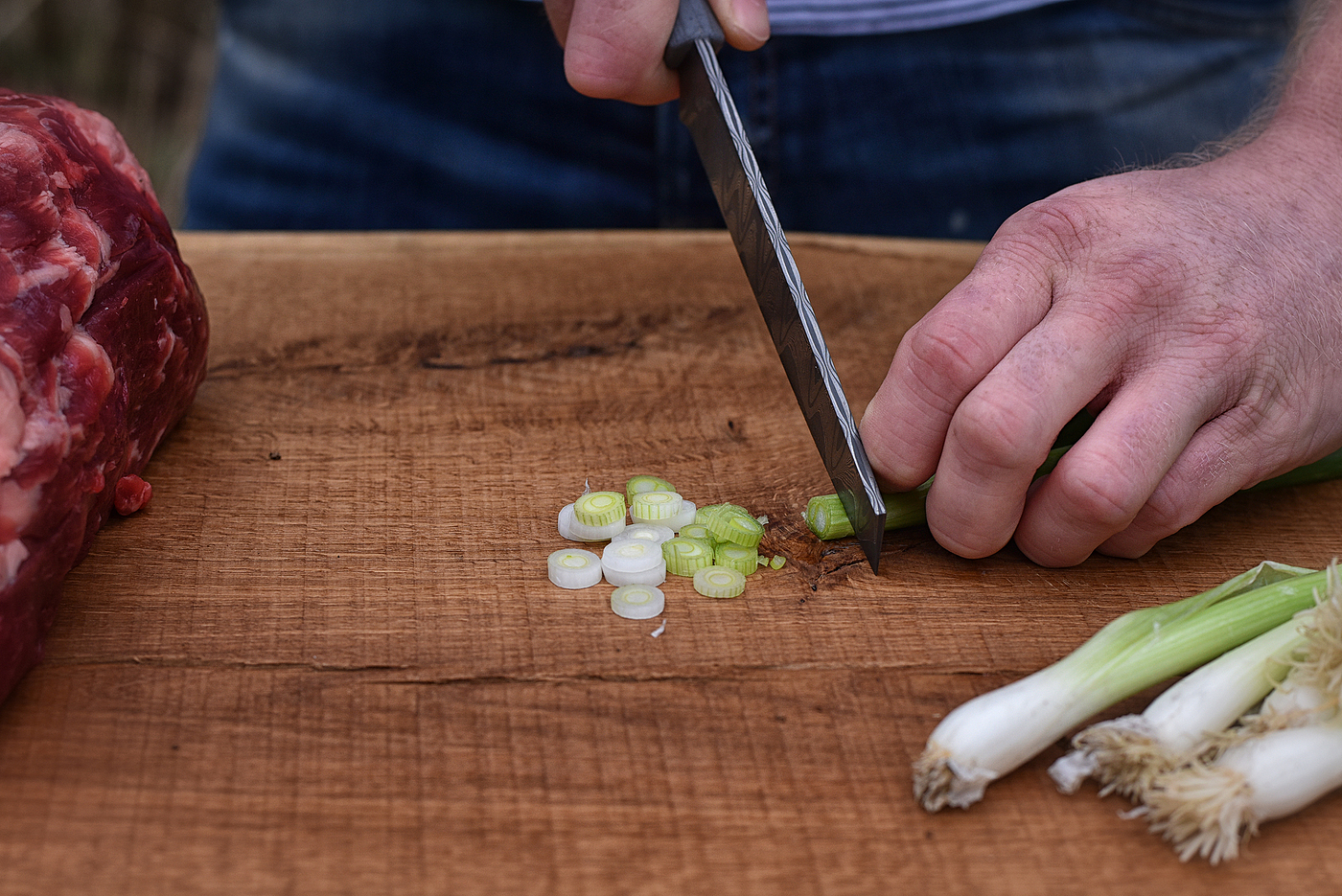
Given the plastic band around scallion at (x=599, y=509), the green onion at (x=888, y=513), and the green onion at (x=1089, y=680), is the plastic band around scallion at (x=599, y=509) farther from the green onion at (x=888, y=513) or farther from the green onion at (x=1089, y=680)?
the green onion at (x=1089, y=680)

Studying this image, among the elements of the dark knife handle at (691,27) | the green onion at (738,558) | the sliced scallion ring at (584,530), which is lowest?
the sliced scallion ring at (584,530)

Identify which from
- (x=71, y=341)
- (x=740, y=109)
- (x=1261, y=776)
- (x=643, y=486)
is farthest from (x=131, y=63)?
(x=1261, y=776)

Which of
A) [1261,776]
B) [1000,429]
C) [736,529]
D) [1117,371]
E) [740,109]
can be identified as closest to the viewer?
[1261,776]

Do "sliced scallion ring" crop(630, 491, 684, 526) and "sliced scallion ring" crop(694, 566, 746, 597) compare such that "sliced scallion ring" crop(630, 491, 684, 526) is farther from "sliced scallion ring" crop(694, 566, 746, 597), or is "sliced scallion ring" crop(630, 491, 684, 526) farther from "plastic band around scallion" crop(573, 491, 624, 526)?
"sliced scallion ring" crop(694, 566, 746, 597)

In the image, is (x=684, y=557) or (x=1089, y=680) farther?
(x=684, y=557)

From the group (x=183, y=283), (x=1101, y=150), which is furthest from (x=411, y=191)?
(x=1101, y=150)

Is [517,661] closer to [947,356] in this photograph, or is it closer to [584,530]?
[584,530]

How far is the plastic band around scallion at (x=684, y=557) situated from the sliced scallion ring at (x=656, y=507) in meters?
0.08

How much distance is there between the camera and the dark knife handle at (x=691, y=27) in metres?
1.98

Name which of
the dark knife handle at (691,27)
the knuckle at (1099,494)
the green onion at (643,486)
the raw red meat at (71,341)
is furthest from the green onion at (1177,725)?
the raw red meat at (71,341)

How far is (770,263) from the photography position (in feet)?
6.25

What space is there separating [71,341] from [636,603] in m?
0.93

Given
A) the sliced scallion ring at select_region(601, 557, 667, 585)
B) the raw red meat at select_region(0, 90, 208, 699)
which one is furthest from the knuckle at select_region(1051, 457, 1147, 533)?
the raw red meat at select_region(0, 90, 208, 699)

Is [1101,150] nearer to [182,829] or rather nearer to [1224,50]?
[1224,50]
